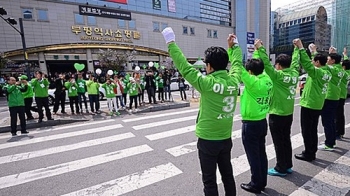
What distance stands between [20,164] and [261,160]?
4.75 meters

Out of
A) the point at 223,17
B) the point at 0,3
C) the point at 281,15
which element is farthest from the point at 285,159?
the point at 281,15

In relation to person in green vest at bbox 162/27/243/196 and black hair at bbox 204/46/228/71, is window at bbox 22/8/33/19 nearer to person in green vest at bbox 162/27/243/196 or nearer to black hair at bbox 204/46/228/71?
person in green vest at bbox 162/27/243/196

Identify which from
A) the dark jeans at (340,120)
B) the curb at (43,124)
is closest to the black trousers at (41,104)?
the curb at (43,124)

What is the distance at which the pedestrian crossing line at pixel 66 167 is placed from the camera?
3.80 m

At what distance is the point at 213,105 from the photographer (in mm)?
2221

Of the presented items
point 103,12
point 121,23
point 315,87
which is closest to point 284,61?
point 315,87

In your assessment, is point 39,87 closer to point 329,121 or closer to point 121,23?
point 329,121

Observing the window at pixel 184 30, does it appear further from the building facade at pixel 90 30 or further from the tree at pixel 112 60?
the tree at pixel 112 60

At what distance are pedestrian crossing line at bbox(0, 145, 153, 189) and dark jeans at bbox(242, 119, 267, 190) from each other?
2.60m

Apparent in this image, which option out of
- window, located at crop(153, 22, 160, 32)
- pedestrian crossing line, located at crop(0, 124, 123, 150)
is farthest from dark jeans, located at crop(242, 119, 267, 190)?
window, located at crop(153, 22, 160, 32)

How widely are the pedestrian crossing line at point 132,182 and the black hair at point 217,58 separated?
2.28m

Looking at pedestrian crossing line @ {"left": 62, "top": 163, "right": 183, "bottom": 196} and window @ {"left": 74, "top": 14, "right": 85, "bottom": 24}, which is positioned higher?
window @ {"left": 74, "top": 14, "right": 85, "bottom": 24}

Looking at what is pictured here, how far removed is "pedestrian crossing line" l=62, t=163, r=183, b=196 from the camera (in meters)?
3.28

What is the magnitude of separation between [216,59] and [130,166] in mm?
2939
